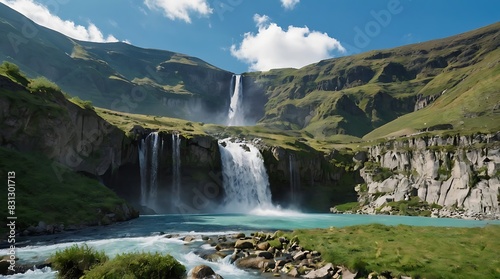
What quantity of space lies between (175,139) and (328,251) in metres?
71.2

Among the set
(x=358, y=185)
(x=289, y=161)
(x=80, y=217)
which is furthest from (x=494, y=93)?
(x=80, y=217)

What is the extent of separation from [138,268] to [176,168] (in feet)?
246

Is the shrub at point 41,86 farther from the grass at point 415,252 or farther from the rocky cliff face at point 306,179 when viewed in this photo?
the rocky cliff face at point 306,179

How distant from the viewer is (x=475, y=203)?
7581 centimetres

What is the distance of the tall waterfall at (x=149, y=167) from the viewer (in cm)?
8325

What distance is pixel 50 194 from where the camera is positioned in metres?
44.4

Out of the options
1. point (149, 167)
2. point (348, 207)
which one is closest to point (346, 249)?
point (149, 167)

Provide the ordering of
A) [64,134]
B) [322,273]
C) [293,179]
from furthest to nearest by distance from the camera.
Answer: [293,179] → [64,134] → [322,273]

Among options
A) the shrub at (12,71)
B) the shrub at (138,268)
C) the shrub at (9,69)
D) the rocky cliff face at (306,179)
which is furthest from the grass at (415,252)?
the rocky cliff face at (306,179)

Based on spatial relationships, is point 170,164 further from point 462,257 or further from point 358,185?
point 462,257

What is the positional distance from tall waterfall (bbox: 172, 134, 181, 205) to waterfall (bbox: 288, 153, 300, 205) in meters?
36.3

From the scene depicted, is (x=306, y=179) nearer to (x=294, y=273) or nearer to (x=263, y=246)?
(x=263, y=246)

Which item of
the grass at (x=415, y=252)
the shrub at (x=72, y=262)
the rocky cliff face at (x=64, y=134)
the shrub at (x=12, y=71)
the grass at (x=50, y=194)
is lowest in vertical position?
the grass at (x=415, y=252)

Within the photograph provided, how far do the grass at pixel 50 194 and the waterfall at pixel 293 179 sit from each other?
2407 inches
